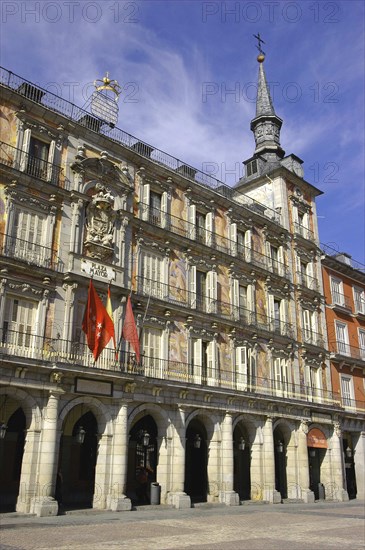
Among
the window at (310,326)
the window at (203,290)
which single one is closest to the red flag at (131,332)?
the window at (203,290)

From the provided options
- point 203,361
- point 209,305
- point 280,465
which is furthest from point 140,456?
point 280,465

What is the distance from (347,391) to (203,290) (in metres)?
14.7

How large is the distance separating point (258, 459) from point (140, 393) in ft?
29.8

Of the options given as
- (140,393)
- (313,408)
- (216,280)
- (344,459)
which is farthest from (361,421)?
(140,393)

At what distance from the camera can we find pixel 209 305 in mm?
29016

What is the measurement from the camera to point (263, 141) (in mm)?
42406

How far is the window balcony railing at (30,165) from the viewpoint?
22312mm

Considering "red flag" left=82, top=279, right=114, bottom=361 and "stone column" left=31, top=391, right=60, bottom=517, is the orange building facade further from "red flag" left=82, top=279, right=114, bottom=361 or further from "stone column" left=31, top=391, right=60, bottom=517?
"stone column" left=31, top=391, right=60, bottom=517

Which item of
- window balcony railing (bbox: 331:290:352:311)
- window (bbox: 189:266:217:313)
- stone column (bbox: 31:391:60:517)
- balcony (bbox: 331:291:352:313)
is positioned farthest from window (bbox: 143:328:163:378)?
window balcony railing (bbox: 331:290:352:311)

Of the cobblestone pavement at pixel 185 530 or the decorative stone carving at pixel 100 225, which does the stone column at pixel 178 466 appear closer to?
the cobblestone pavement at pixel 185 530

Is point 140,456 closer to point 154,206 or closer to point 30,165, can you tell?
point 154,206

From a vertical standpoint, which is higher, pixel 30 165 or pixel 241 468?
pixel 30 165

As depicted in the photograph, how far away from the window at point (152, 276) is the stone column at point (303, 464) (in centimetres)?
1232

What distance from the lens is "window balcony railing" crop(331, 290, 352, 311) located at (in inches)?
1524
